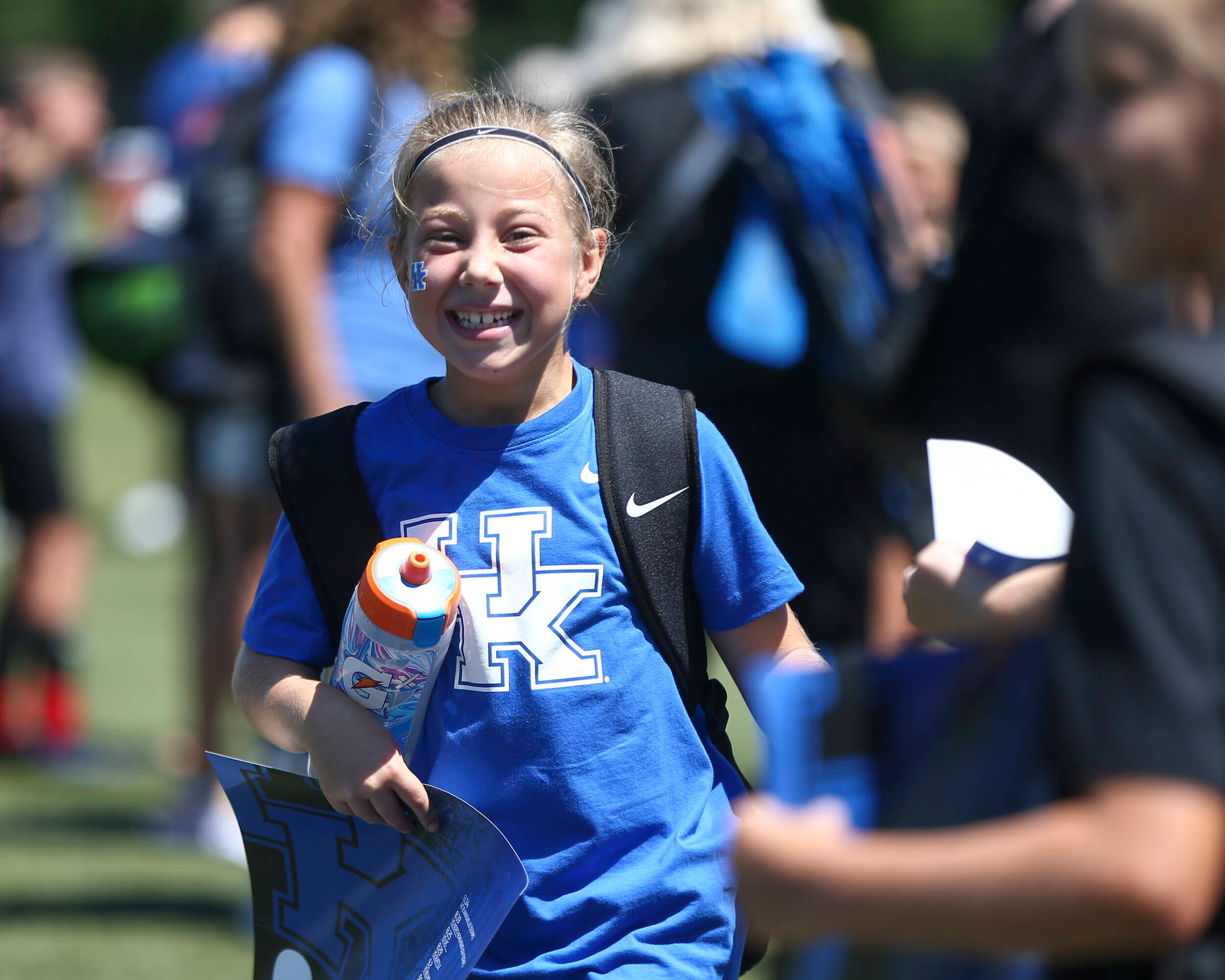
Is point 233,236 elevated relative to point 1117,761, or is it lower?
elevated

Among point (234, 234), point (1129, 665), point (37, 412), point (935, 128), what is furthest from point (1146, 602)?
point (37, 412)

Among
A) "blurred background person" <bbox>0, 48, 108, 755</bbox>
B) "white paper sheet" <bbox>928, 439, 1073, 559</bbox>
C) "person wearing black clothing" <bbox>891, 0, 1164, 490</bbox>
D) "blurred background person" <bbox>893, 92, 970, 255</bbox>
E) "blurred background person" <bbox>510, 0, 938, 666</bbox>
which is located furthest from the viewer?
"blurred background person" <bbox>0, 48, 108, 755</bbox>

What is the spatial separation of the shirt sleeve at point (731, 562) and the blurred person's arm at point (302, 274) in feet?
5.88

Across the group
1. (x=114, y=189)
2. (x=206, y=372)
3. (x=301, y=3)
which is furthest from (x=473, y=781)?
(x=114, y=189)

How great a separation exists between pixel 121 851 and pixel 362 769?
12.2 ft

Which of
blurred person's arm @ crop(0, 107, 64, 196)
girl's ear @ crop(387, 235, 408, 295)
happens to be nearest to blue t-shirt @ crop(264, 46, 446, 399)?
girl's ear @ crop(387, 235, 408, 295)

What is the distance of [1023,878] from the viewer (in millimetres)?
1145

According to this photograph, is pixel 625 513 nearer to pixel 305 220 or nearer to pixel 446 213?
pixel 446 213

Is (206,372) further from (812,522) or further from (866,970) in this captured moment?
(866,970)

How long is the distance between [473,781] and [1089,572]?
33.1 inches

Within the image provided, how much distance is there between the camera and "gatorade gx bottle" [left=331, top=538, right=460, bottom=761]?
5.49 feet

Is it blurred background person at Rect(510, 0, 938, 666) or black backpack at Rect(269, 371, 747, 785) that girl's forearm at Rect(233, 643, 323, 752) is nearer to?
black backpack at Rect(269, 371, 747, 785)

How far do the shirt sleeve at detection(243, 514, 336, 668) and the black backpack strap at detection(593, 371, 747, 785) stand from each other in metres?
0.36

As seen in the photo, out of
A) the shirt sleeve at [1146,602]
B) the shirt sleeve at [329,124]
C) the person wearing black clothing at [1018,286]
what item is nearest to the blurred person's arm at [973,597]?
the shirt sleeve at [1146,602]
